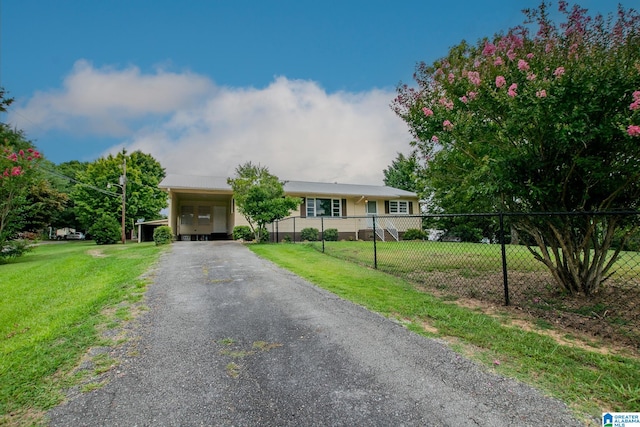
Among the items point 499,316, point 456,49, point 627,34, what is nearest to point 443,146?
point 456,49

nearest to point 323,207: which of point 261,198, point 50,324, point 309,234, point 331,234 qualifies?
point 331,234

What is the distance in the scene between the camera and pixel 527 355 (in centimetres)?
277

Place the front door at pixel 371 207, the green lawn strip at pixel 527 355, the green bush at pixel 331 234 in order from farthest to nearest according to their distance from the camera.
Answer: the front door at pixel 371 207
the green bush at pixel 331 234
the green lawn strip at pixel 527 355

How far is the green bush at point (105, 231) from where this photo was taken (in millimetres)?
17984

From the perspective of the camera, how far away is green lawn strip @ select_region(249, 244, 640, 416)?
2123 mm

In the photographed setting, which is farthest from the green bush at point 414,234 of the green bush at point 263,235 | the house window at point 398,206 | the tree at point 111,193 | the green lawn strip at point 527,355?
the tree at point 111,193

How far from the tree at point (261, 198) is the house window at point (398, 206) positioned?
9.39 metres

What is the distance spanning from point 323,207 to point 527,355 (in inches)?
683

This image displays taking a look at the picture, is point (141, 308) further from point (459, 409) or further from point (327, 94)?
point (327, 94)

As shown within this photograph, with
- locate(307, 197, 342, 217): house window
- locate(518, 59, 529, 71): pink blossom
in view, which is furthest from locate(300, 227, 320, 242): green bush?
locate(518, 59, 529, 71): pink blossom

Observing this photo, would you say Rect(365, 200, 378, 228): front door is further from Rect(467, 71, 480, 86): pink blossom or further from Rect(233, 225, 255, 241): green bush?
Rect(467, 71, 480, 86): pink blossom

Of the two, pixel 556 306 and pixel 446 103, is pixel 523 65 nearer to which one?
pixel 446 103

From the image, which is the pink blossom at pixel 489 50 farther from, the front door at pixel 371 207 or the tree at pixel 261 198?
the front door at pixel 371 207

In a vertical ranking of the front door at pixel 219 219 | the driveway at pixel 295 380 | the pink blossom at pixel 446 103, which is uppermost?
the pink blossom at pixel 446 103
